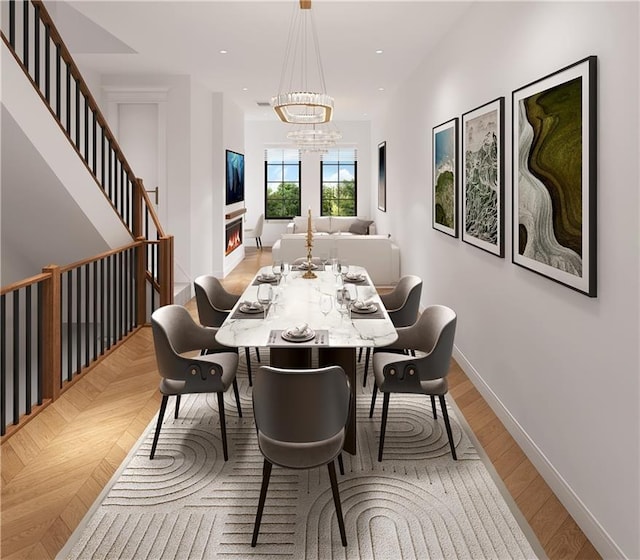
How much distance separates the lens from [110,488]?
2.65 m

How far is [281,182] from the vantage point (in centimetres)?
1277

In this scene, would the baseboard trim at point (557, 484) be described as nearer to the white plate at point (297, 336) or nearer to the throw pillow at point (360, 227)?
the white plate at point (297, 336)

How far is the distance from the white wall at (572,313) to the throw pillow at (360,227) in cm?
661

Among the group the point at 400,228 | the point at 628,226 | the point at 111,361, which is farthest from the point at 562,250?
the point at 400,228

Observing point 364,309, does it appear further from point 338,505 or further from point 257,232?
point 257,232

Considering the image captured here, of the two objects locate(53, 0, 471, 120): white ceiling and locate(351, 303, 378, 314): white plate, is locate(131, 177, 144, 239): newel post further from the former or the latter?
locate(351, 303, 378, 314): white plate

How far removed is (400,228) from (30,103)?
5423mm

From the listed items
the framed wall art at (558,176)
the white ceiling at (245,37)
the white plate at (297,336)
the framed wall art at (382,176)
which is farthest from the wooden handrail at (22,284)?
the framed wall art at (382,176)

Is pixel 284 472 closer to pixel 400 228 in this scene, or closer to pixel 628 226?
pixel 628 226

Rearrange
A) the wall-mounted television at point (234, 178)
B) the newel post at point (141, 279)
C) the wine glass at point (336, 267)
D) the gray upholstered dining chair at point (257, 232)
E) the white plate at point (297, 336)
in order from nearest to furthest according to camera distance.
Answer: the white plate at point (297, 336), the wine glass at point (336, 267), the newel post at point (141, 279), the wall-mounted television at point (234, 178), the gray upholstered dining chair at point (257, 232)

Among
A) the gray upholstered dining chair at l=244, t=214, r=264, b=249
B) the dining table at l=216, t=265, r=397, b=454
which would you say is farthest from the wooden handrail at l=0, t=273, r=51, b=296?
the gray upholstered dining chair at l=244, t=214, r=264, b=249

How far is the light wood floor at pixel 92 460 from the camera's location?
229cm

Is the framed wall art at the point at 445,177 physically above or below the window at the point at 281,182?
below

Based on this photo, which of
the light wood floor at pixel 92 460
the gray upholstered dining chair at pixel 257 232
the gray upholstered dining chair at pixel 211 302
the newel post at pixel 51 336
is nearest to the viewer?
the light wood floor at pixel 92 460
